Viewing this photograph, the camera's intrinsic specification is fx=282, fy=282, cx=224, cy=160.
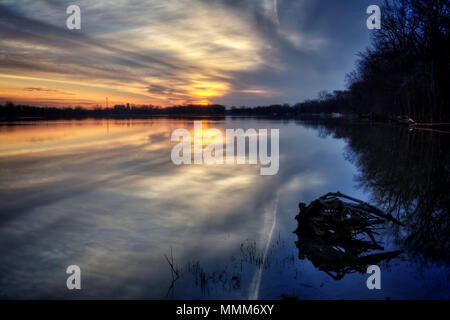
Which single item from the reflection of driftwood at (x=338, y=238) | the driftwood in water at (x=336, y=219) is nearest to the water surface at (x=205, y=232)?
the reflection of driftwood at (x=338, y=238)

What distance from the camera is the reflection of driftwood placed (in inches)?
261

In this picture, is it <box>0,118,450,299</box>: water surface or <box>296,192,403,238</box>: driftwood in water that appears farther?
<box>296,192,403,238</box>: driftwood in water

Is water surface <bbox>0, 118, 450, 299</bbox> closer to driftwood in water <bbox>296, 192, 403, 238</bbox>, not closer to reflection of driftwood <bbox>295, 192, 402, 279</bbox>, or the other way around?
reflection of driftwood <bbox>295, 192, 402, 279</bbox>

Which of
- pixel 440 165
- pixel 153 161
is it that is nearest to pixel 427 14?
pixel 440 165

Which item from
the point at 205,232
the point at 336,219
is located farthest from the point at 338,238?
the point at 205,232

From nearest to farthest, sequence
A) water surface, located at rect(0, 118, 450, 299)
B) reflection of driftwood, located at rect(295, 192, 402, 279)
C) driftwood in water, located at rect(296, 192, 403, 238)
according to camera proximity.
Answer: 1. water surface, located at rect(0, 118, 450, 299)
2. reflection of driftwood, located at rect(295, 192, 402, 279)
3. driftwood in water, located at rect(296, 192, 403, 238)

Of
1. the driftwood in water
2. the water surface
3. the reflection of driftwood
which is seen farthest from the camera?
the driftwood in water

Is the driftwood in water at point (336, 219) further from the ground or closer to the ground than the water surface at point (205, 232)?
further from the ground

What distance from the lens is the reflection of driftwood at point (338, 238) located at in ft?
21.8

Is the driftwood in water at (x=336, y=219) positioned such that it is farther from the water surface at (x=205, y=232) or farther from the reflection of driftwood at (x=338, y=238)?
the water surface at (x=205, y=232)

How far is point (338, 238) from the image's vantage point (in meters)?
7.70

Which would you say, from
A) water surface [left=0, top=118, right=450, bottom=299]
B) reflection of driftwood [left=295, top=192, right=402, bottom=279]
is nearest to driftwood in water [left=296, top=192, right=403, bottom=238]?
reflection of driftwood [left=295, top=192, right=402, bottom=279]

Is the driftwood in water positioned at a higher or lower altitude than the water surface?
higher
